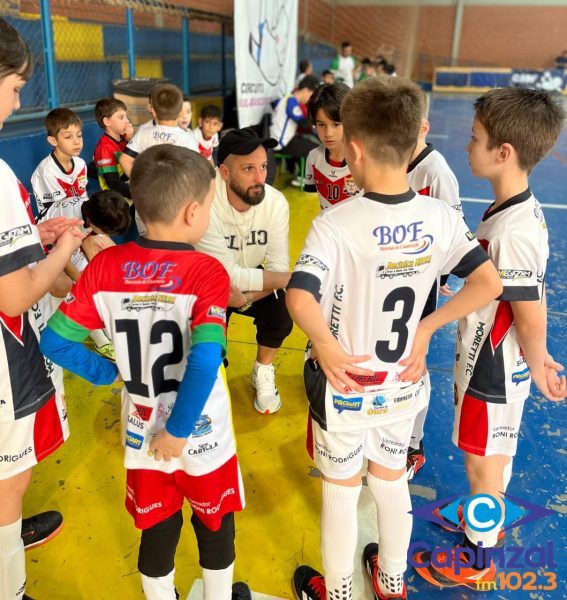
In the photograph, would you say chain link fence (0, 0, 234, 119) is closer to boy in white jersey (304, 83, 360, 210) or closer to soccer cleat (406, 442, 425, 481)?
boy in white jersey (304, 83, 360, 210)

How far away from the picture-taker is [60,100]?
5.54 m

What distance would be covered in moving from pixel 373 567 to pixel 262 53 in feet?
26.8

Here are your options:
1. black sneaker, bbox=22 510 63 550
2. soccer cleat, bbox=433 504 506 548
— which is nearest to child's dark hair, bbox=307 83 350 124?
soccer cleat, bbox=433 504 506 548

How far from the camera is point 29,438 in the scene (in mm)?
1724

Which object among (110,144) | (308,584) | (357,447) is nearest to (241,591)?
(308,584)

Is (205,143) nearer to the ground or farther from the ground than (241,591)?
farther from the ground

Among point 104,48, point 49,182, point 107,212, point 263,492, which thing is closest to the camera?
point 263,492

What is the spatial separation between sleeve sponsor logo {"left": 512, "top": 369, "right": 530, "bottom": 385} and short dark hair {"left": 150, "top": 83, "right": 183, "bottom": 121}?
3777mm

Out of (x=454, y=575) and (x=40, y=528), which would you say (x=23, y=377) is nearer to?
(x=40, y=528)

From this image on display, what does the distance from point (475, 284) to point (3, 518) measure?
172 centimetres

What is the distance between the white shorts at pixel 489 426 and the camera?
197cm

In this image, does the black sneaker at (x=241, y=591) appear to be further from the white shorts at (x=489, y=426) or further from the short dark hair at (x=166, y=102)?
the short dark hair at (x=166, y=102)

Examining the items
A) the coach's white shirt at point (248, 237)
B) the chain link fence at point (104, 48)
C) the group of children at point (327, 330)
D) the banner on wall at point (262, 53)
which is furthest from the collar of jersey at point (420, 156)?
the banner on wall at point (262, 53)

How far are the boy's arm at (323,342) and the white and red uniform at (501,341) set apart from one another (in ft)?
1.90
